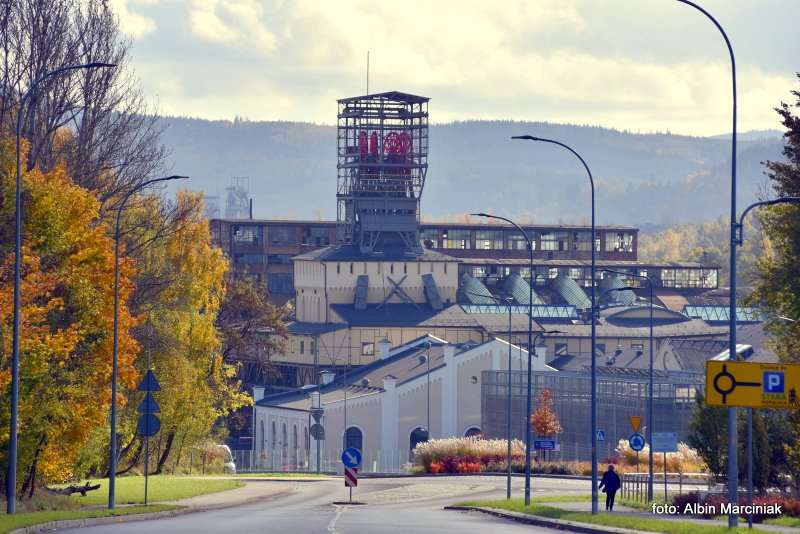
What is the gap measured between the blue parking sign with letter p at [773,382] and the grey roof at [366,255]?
121 m

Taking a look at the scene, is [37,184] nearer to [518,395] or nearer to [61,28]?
[61,28]

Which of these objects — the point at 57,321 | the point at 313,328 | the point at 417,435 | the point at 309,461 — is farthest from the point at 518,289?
the point at 57,321

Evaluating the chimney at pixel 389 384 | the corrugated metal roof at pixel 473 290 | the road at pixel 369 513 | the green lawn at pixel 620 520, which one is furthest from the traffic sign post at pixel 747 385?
the corrugated metal roof at pixel 473 290

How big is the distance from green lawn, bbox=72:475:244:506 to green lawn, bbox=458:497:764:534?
1069cm

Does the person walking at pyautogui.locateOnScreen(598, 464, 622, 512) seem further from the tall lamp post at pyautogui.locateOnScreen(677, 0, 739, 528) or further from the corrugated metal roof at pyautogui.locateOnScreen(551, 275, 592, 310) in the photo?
the corrugated metal roof at pyautogui.locateOnScreen(551, 275, 592, 310)

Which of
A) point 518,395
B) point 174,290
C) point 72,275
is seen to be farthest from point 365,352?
point 72,275

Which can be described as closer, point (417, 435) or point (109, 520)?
point (109, 520)

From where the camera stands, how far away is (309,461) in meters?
108

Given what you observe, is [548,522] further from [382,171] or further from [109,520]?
[382,171]

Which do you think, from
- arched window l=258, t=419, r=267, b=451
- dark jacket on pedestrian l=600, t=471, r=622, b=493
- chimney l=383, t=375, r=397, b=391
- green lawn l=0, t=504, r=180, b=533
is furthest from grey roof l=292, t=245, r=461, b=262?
green lawn l=0, t=504, r=180, b=533

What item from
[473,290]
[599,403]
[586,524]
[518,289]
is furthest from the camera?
[518,289]

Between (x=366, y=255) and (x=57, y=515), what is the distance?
117433 millimetres

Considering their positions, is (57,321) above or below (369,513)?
above

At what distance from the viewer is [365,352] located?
145125mm
